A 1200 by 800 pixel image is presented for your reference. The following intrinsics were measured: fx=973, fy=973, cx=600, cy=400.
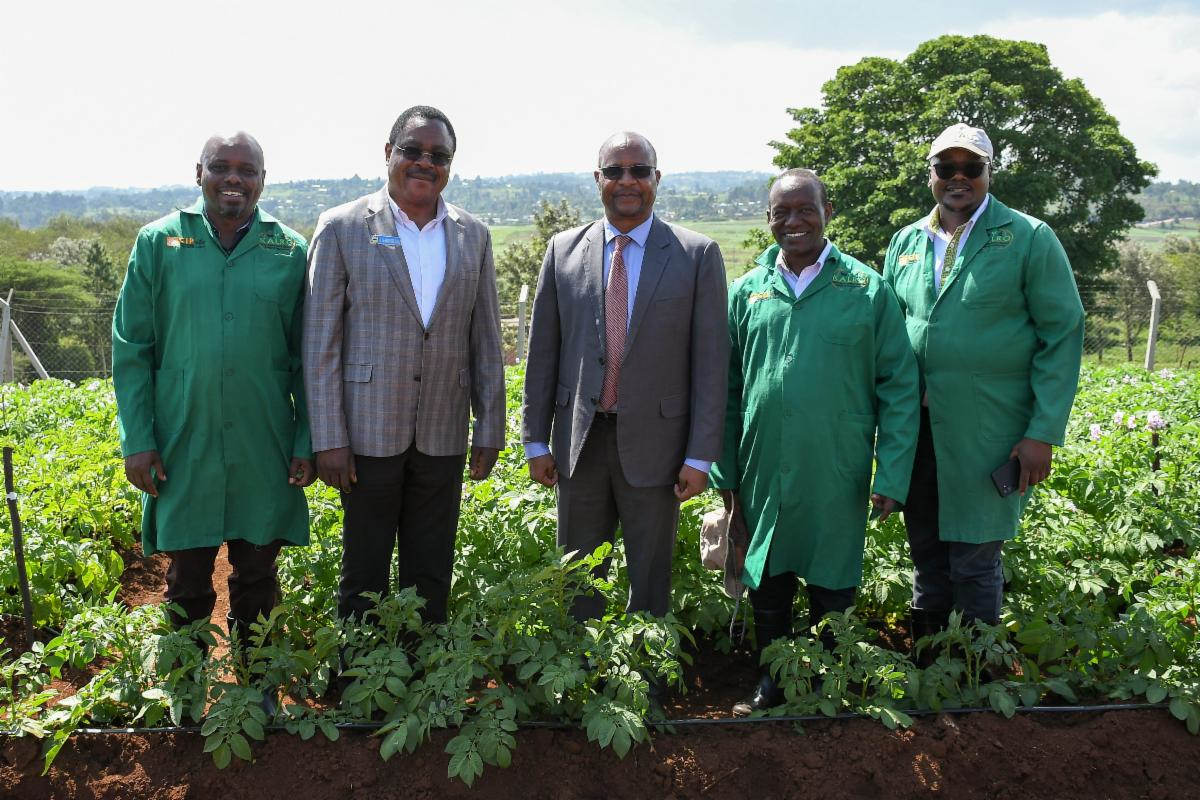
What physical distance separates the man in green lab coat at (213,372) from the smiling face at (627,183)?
1122 millimetres

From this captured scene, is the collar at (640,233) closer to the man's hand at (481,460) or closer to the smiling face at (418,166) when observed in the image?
the smiling face at (418,166)

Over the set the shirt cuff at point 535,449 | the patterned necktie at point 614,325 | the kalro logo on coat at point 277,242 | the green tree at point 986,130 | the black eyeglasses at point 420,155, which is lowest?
the shirt cuff at point 535,449

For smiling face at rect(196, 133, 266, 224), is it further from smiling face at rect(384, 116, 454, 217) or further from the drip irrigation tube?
the drip irrigation tube

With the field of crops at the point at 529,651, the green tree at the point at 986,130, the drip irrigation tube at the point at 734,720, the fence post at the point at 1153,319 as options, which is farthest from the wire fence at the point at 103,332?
the drip irrigation tube at the point at 734,720

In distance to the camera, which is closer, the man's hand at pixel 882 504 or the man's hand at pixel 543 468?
the man's hand at pixel 882 504

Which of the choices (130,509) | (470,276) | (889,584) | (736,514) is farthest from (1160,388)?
(130,509)

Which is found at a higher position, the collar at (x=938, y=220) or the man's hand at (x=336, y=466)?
the collar at (x=938, y=220)

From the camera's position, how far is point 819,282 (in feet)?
11.2

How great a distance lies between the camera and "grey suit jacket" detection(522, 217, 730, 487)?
3.39m

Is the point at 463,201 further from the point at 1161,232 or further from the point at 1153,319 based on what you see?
the point at 1153,319

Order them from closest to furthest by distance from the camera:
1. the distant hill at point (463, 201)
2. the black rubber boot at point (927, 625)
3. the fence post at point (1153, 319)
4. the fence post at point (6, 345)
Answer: the black rubber boot at point (927, 625), the fence post at point (6, 345), the fence post at point (1153, 319), the distant hill at point (463, 201)

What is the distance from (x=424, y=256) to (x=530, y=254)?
131ft

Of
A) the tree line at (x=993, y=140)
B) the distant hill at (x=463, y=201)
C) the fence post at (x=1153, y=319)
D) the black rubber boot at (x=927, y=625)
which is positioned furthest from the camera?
the distant hill at (x=463, y=201)

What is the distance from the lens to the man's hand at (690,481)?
3.40 metres
